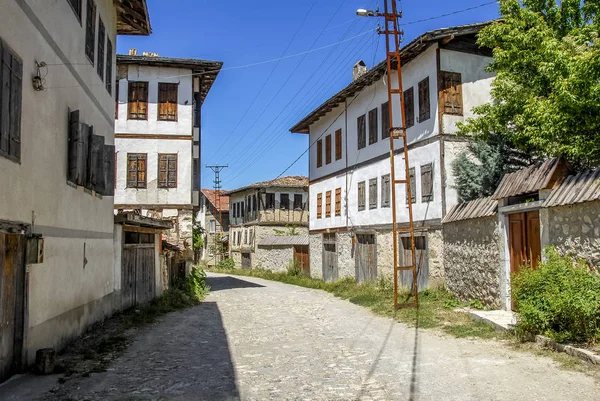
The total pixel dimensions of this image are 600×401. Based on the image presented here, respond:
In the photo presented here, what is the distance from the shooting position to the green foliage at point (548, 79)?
10688 millimetres

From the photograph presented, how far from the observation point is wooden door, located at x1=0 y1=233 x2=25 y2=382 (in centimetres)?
693

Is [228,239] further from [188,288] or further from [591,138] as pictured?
[591,138]

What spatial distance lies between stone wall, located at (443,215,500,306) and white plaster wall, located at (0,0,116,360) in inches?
341

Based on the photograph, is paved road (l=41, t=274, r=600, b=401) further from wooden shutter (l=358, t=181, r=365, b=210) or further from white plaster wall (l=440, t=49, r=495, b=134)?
wooden shutter (l=358, t=181, r=365, b=210)

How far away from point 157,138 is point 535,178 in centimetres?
1433

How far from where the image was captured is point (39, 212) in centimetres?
798

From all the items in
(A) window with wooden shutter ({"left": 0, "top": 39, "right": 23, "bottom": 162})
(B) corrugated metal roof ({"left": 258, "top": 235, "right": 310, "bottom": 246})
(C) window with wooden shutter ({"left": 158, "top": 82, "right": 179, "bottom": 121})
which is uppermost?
(C) window with wooden shutter ({"left": 158, "top": 82, "right": 179, "bottom": 121})

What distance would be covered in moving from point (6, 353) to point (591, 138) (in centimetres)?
1128

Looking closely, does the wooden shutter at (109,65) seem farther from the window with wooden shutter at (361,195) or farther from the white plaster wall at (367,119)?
the window with wooden shutter at (361,195)

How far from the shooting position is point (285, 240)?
3481 cm

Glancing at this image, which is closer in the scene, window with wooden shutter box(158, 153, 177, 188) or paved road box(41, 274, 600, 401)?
paved road box(41, 274, 600, 401)

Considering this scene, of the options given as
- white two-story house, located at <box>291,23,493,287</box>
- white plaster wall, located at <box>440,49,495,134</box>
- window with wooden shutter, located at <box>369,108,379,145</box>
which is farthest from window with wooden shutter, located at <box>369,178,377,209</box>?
white plaster wall, located at <box>440,49,495,134</box>

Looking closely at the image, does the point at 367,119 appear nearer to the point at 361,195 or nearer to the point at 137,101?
the point at 361,195

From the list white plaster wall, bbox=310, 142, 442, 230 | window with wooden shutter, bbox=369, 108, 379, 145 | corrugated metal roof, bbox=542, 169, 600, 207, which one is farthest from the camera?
window with wooden shutter, bbox=369, 108, 379, 145
